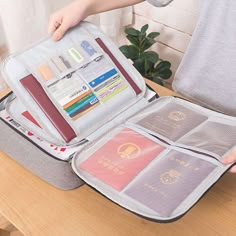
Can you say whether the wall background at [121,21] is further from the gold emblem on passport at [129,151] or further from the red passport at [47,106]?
the gold emblem on passport at [129,151]

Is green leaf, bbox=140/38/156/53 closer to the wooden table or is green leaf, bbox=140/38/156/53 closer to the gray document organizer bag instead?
the gray document organizer bag

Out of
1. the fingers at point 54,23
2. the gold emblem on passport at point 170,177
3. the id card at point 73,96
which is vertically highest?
the fingers at point 54,23

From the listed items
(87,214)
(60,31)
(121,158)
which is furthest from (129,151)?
(60,31)

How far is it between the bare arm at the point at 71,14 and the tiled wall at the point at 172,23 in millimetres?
600

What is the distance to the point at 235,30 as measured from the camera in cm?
85

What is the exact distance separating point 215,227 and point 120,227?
0.17m

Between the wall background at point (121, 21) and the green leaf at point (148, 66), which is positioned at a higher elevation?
the wall background at point (121, 21)

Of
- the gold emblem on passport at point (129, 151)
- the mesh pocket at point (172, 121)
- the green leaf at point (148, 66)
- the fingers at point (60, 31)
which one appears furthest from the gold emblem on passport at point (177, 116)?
the green leaf at point (148, 66)

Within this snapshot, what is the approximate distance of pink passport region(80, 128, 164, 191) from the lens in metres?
0.71

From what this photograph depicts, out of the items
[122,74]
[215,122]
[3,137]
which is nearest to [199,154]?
[215,122]

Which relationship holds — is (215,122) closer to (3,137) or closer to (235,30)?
(235,30)

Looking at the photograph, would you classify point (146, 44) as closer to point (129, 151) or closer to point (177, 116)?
point (177, 116)

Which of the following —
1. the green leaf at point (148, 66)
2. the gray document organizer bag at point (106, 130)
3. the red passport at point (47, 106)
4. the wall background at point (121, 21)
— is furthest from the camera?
the green leaf at point (148, 66)

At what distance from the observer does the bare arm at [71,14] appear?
871 millimetres
